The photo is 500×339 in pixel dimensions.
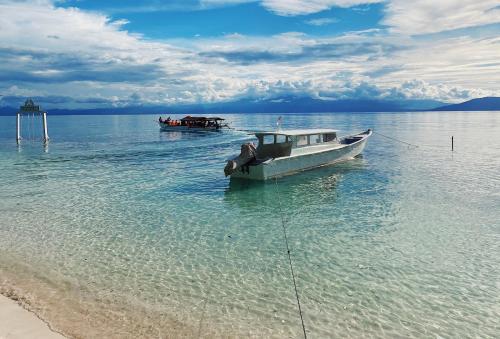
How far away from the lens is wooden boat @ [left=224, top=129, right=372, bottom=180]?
26.6 m

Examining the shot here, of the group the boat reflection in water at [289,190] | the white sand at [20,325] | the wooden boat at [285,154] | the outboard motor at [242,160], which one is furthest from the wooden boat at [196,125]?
the white sand at [20,325]

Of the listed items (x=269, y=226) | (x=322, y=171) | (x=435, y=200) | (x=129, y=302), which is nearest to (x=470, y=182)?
(x=435, y=200)

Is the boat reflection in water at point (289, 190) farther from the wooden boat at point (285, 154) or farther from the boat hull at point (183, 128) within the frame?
the boat hull at point (183, 128)

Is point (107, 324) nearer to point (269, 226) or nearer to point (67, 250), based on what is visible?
point (67, 250)

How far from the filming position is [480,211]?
18.7 m

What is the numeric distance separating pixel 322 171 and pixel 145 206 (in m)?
15.9

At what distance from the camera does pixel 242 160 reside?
26422mm

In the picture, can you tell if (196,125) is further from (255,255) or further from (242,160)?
(255,255)

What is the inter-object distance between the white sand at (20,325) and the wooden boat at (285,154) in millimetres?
17894

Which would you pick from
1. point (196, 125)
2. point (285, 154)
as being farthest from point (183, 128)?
point (285, 154)

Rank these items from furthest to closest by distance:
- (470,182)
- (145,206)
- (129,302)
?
(470,182)
(145,206)
(129,302)

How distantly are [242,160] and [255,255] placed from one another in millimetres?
13656

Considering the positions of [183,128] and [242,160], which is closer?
[242,160]

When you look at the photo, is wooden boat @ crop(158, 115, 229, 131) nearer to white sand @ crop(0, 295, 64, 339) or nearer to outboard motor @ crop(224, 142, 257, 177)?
outboard motor @ crop(224, 142, 257, 177)
